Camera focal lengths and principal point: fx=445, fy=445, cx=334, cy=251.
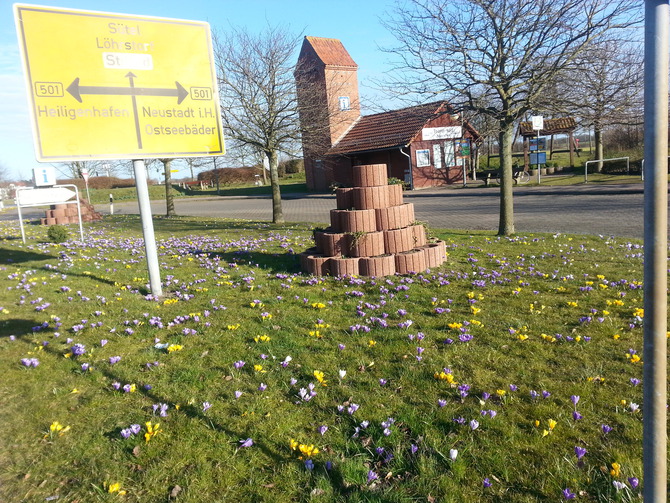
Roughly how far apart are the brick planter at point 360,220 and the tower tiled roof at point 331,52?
2775 centimetres

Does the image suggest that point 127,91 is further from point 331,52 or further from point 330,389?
point 331,52

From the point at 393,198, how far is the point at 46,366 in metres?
5.69

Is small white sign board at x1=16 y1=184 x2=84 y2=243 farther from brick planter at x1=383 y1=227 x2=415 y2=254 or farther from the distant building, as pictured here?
the distant building

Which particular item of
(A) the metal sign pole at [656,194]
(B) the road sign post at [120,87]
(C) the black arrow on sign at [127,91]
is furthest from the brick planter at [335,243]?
(A) the metal sign pole at [656,194]

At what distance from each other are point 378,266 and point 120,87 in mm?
4669

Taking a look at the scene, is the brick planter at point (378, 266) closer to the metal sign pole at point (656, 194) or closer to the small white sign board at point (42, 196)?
the metal sign pole at point (656, 194)

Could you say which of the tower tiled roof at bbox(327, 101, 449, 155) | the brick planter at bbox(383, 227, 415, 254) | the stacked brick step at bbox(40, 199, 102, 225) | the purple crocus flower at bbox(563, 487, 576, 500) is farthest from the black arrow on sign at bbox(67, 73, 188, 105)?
the tower tiled roof at bbox(327, 101, 449, 155)

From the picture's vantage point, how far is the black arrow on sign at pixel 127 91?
6035mm

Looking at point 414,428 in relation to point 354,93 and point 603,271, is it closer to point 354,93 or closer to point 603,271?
point 603,271

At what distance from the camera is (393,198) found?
26.1 ft

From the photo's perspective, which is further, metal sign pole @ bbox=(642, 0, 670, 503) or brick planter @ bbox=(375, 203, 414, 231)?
brick planter @ bbox=(375, 203, 414, 231)

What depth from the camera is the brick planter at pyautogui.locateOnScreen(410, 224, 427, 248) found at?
786 cm

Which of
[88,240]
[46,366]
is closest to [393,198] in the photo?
[46,366]

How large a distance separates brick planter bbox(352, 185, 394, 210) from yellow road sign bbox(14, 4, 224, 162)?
2458 millimetres
